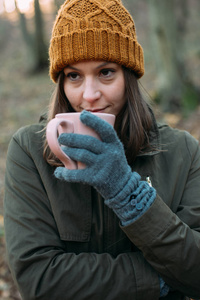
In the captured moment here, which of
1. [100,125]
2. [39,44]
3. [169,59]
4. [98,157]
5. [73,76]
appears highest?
[39,44]

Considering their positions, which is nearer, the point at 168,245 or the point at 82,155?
the point at 82,155

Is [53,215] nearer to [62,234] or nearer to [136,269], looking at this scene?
[62,234]

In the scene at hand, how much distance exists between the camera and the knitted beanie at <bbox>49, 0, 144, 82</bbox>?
5.98 ft

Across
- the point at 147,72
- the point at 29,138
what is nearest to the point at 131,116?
the point at 29,138

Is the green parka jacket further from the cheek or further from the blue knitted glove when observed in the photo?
the cheek

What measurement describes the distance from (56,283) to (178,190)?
90 cm

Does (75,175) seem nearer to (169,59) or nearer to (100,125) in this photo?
(100,125)

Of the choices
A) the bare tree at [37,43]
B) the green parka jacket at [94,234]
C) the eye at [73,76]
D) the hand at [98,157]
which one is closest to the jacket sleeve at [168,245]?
the green parka jacket at [94,234]

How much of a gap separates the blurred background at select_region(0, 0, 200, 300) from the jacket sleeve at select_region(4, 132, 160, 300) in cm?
118

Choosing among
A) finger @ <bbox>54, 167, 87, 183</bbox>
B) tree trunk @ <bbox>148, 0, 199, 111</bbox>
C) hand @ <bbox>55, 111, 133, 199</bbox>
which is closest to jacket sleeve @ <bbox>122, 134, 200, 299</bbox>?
hand @ <bbox>55, 111, 133, 199</bbox>

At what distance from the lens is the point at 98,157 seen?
4.62 feet

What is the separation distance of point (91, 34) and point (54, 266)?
1326 mm

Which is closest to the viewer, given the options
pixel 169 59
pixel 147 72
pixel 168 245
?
pixel 168 245

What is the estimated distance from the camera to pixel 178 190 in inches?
74.7
